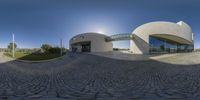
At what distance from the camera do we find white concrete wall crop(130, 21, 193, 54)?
28.5 meters

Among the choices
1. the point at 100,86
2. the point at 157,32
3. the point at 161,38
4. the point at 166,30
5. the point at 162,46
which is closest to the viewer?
→ the point at 100,86

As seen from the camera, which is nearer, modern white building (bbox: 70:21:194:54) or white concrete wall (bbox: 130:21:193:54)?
white concrete wall (bbox: 130:21:193:54)

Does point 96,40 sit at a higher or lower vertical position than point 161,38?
higher

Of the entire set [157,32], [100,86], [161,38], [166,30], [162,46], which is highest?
[166,30]

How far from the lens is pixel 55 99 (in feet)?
14.1

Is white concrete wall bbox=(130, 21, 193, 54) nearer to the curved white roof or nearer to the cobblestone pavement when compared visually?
the curved white roof

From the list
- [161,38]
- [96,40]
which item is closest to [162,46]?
[161,38]

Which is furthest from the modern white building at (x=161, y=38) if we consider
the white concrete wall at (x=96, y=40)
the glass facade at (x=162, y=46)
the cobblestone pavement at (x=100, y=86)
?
the cobblestone pavement at (x=100, y=86)

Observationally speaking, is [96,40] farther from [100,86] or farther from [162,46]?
[100,86]

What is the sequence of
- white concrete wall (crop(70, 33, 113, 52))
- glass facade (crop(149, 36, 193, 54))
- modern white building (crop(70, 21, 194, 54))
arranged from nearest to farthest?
modern white building (crop(70, 21, 194, 54)), glass facade (crop(149, 36, 193, 54)), white concrete wall (crop(70, 33, 113, 52))

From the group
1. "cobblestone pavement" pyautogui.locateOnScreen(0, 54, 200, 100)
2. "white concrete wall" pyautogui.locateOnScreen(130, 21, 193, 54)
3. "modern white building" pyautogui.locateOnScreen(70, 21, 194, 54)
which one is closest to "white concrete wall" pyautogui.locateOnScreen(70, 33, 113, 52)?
"modern white building" pyautogui.locateOnScreen(70, 21, 194, 54)

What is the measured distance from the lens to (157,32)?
28766 millimetres

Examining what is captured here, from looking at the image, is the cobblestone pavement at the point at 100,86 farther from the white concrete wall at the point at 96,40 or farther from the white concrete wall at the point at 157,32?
the white concrete wall at the point at 96,40

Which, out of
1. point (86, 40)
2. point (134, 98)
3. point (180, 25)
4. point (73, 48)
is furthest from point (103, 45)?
point (134, 98)
